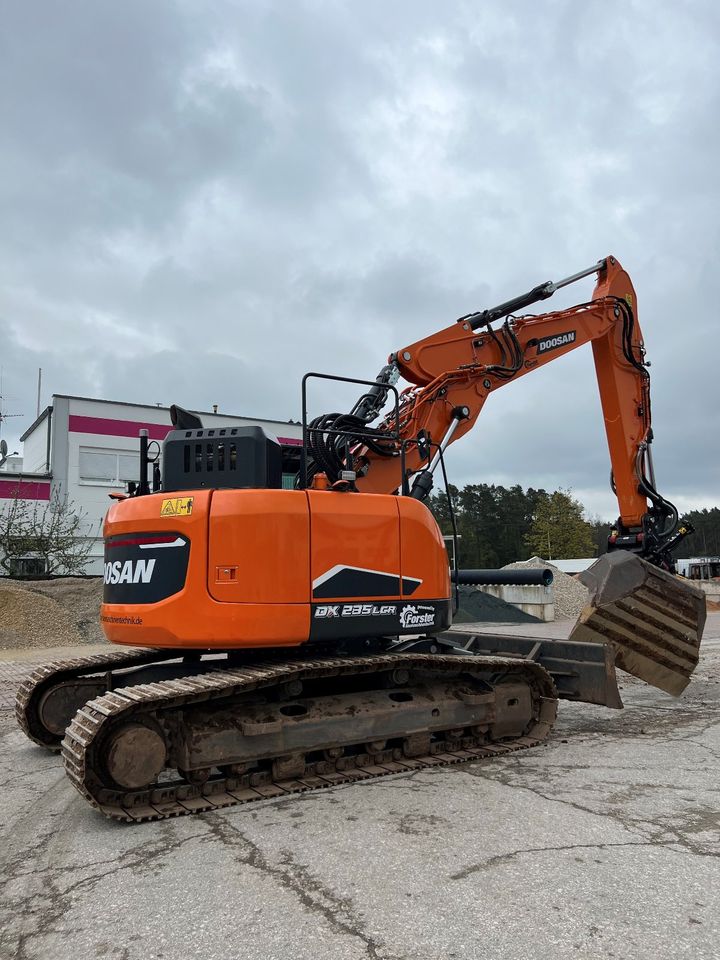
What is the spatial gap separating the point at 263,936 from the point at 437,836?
4.57 ft

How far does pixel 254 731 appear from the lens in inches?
198

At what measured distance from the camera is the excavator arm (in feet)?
23.0

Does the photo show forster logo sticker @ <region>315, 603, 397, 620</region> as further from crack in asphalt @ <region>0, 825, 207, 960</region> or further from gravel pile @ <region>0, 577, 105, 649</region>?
gravel pile @ <region>0, 577, 105, 649</region>

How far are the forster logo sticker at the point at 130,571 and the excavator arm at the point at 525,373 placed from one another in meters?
2.06

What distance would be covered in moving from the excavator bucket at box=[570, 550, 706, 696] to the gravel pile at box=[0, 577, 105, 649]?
12502 mm

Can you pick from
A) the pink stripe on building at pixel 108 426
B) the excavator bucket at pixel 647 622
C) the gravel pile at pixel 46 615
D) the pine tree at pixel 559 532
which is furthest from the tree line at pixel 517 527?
the excavator bucket at pixel 647 622

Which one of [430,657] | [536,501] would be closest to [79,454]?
[430,657]

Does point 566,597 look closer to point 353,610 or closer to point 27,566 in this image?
point 27,566

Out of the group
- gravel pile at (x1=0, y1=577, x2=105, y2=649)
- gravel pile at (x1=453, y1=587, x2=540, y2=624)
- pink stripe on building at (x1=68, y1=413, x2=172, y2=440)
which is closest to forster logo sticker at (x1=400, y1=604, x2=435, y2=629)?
gravel pile at (x1=0, y1=577, x2=105, y2=649)

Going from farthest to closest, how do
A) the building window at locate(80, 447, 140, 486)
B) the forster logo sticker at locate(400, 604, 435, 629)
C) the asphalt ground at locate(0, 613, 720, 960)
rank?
the building window at locate(80, 447, 140, 486) → the forster logo sticker at locate(400, 604, 435, 629) → the asphalt ground at locate(0, 613, 720, 960)

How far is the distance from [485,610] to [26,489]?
1734 centimetres

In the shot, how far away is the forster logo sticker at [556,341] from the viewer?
832cm

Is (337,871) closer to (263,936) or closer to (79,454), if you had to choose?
(263,936)

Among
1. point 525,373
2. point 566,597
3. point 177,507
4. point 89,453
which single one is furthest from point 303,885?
point 89,453
